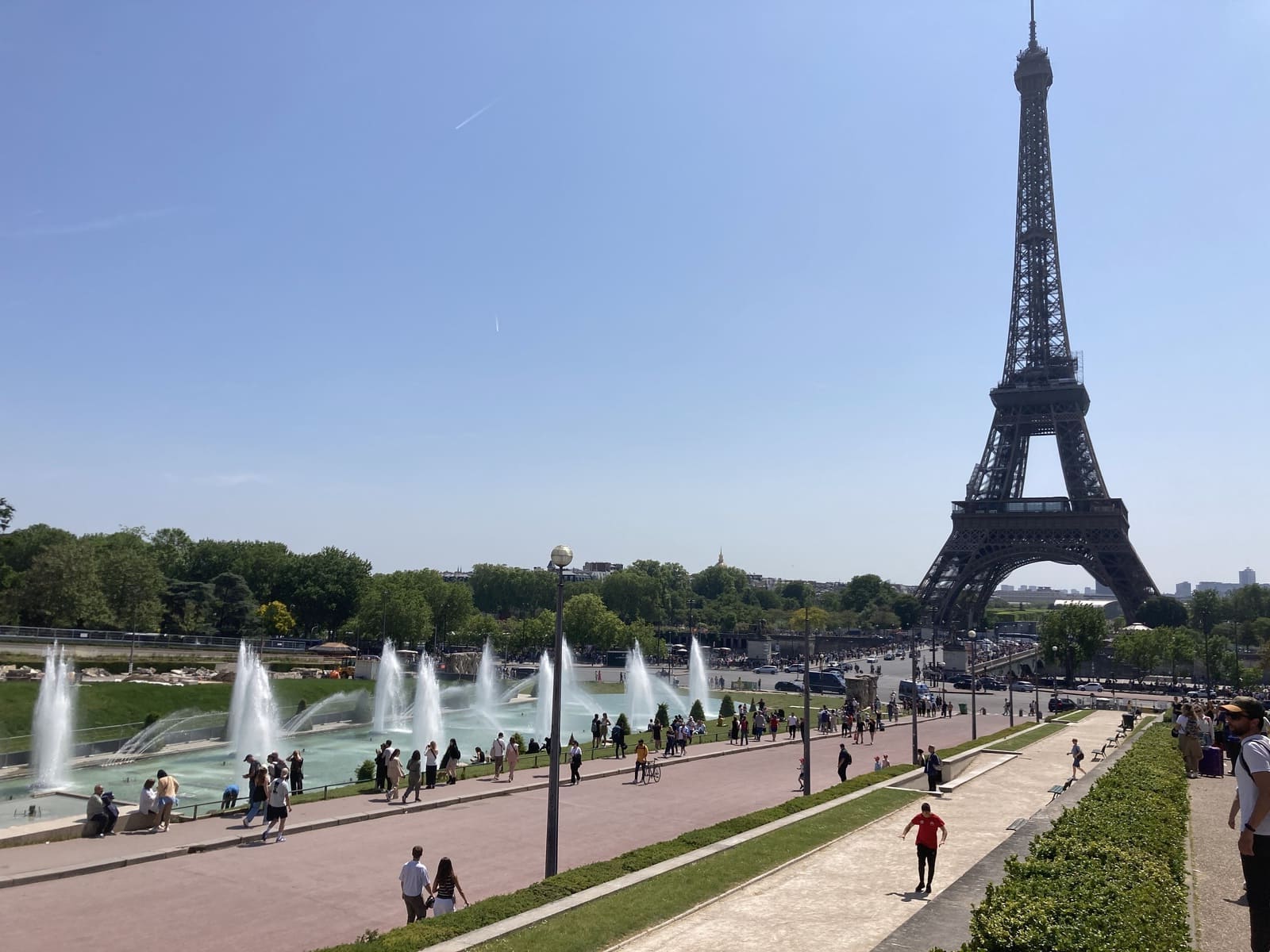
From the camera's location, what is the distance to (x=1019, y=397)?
330 feet

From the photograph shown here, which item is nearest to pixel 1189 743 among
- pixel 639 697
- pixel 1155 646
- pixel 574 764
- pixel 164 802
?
pixel 574 764

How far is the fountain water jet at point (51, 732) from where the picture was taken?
102 feet

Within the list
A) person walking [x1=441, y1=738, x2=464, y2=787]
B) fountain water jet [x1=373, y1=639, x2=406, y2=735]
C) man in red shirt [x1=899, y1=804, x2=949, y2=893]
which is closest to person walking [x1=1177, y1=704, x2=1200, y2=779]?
man in red shirt [x1=899, y1=804, x2=949, y2=893]

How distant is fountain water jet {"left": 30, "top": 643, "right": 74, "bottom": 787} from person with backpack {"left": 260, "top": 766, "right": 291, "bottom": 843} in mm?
16083

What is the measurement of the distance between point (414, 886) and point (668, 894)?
→ 155 inches

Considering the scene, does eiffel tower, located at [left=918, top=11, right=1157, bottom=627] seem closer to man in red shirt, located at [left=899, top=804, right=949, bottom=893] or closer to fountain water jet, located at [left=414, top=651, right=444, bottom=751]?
fountain water jet, located at [left=414, top=651, right=444, bottom=751]

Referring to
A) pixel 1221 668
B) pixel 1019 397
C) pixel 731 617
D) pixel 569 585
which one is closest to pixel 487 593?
pixel 569 585

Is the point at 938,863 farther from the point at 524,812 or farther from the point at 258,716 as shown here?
the point at 258,716

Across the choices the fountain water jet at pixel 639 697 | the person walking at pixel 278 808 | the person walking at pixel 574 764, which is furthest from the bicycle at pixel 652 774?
the fountain water jet at pixel 639 697

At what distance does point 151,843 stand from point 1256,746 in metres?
19.5

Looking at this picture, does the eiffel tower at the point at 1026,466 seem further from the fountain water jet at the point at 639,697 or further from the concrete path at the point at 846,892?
the concrete path at the point at 846,892

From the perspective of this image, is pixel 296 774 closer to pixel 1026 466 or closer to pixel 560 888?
pixel 560 888

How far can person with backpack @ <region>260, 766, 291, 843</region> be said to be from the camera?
727 inches

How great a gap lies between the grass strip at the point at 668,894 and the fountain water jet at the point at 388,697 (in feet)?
96.6
